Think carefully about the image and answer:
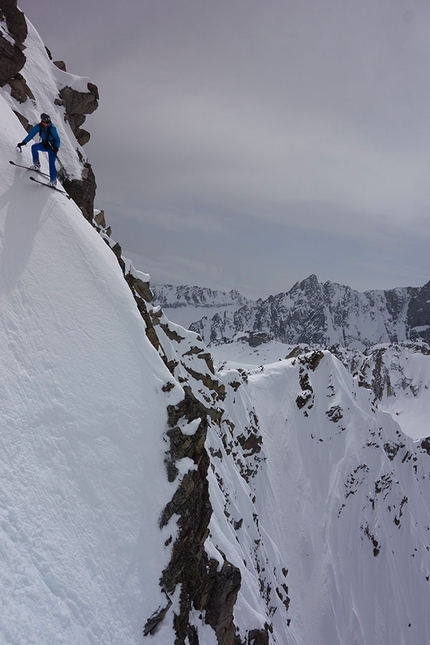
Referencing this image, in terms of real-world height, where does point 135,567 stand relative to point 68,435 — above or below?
below

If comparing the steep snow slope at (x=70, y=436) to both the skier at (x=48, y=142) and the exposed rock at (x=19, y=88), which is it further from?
the exposed rock at (x=19, y=88)

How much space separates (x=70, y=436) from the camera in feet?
29.0

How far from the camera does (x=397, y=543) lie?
2571 inches

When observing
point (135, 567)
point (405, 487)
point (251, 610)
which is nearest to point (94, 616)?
point (135, 567)

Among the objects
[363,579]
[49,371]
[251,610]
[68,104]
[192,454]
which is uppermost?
[68,104]

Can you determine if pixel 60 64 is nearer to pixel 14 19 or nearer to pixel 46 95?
pixel 46 95

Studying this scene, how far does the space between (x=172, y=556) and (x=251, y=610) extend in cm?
1595

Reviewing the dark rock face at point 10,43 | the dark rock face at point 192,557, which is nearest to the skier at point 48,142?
the dark rock face at point 10,43

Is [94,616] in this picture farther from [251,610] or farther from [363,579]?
[363,579]

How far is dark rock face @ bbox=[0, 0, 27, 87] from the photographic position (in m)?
15.5

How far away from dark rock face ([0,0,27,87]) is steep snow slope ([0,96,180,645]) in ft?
14.8

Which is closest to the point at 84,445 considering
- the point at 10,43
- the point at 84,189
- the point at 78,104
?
the point at 84,189

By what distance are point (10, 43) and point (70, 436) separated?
17943 millimetres

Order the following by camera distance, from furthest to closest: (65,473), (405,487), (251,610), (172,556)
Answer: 1. (405,487)
2. (251,610)
3. (172,556)
4. (65,473)
